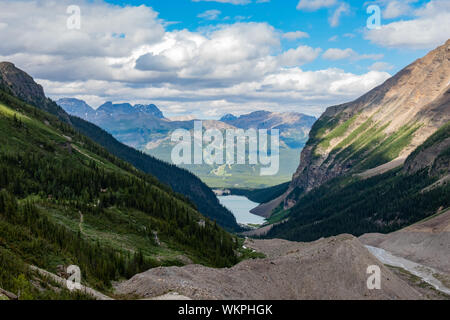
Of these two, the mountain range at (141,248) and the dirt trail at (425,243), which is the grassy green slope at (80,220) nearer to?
the mountain range at (141,248)

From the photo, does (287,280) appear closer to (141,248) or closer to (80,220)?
(141,248)

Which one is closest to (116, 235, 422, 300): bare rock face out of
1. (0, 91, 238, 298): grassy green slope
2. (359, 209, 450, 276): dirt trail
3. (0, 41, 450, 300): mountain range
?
(0, 41, 450, 300): mountain range

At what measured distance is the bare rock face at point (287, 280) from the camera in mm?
54938

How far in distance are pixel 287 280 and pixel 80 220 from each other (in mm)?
53684

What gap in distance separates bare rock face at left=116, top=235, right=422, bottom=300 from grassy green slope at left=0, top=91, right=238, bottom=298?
9.83 meters

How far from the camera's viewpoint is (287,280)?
2618 inches

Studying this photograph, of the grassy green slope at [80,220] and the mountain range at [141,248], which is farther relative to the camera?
the grassy green slope at [80,220]

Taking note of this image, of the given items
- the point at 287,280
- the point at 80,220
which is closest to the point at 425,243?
the point at 287,280

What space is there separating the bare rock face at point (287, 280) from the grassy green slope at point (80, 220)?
983cm

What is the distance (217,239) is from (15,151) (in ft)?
231

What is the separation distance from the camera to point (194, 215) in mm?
139250

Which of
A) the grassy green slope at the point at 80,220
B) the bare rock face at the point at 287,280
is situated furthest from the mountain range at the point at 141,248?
the grassy green slope at the point at 80,220

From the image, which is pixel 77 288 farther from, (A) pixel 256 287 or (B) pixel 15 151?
(B) pixel 15 151

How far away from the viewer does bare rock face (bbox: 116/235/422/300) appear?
180 feet
